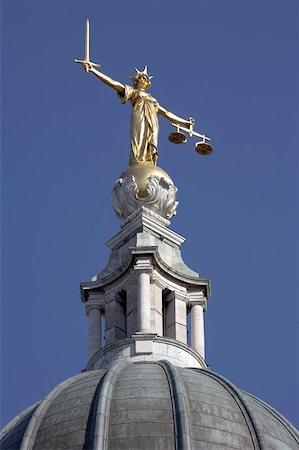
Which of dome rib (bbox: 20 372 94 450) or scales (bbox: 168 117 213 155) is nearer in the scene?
dome rib (bbox: 20 372 94 450)

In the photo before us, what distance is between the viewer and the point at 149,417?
88.4m

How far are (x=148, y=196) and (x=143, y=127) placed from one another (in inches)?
157

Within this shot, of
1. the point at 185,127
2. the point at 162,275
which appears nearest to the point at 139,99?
the point at 185,127

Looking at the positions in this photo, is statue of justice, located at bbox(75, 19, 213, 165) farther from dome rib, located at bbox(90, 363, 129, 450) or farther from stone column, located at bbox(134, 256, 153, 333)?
dome rib, located at bbox(90, 363, 129, 450)

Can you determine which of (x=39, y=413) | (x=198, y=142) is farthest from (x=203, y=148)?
(x=39, y=413)

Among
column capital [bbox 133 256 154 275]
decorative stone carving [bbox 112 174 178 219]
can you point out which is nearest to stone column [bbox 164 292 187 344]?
column capital [bbox 133 256 154 275]

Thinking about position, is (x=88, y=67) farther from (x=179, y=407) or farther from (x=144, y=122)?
(x=179, y=407)

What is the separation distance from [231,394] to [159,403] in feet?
11.5

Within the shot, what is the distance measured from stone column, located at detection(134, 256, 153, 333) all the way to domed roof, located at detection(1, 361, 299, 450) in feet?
15.6

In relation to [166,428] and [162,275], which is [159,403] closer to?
[166,428]

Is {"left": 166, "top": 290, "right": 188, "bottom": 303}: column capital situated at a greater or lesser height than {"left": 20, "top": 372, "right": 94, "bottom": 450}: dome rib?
greater

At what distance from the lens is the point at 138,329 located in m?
98.1

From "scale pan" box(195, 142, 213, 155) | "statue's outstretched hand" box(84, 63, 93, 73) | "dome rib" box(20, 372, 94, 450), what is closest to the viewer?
"dome rib" box(20, 372, 94, 450)

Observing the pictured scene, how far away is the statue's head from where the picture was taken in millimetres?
107625
